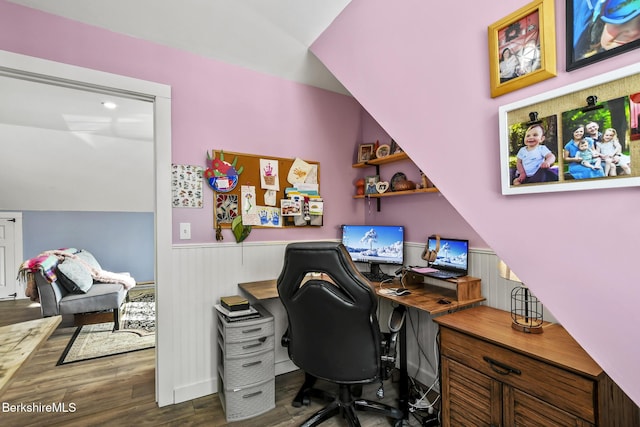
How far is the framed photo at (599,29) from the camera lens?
667 millimetres

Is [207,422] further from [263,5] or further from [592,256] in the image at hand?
[263,5]

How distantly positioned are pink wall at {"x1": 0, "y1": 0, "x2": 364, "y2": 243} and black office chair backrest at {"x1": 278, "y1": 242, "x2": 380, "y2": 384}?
0.99m

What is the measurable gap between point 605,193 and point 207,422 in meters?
2.25

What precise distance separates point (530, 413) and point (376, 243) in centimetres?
145

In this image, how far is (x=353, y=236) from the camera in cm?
263

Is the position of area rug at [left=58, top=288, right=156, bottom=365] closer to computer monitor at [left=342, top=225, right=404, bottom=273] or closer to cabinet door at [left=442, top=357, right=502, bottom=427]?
computer monitor at [left=342, top=225, right=404, bottom=273]

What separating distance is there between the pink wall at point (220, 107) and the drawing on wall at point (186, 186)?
0.05 m

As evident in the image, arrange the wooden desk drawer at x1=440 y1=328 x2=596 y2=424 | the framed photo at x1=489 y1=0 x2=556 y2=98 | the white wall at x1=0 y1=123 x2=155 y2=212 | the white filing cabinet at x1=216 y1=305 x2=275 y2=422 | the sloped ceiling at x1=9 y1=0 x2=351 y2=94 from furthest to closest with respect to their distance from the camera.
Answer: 1. the white wall at x1=0 y1=123 x2=155 y2=212
2. the white filing cabinet at x1=216 y1=305 x2=275 y2=422
3. the sloped ceiling at x1=9 y1=0 x2=351 y2=94
4. the wooden desk drawer at x1=440 y1=328 x2=596 y2=424
5. the framed photo at x1=489 y1=0 x2=556 y2=98

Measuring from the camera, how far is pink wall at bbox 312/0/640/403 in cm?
71

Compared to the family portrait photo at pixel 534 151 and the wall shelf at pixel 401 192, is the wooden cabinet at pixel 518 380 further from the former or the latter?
the wall shelf at pixel 401 192

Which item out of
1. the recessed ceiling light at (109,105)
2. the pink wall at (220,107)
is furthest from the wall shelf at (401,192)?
the recessed ceiling light at (109,105)

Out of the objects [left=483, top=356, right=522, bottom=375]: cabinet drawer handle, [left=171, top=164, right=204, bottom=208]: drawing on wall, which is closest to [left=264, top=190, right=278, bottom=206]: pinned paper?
[left=171, top=164, right=204, bottom=208]: drawing on wall

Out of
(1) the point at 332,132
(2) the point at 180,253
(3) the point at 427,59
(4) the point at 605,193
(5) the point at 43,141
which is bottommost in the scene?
(2) the point at 180,253

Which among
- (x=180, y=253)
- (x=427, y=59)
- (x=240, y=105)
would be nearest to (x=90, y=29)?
(x=240, y=105)
